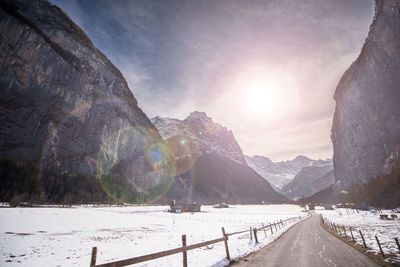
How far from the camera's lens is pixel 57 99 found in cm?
10788

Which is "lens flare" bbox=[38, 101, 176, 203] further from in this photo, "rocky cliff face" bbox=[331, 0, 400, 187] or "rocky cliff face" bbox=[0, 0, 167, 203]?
"rocky cliff face" bbox=[331, 0, 400, 187]

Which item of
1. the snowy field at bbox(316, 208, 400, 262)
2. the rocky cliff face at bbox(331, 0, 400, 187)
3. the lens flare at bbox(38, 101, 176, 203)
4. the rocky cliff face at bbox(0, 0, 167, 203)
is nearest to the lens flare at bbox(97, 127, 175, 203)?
the lens flare at bbox(38, 101, 176, 203)

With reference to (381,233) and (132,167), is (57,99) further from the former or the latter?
(381,233)

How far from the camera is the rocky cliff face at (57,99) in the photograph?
94.1 meters

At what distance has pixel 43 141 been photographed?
326 feet

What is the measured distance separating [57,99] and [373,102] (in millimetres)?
185479

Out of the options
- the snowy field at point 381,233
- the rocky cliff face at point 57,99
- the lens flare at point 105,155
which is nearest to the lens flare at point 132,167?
the lens flare at point 105,155

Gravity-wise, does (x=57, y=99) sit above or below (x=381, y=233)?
above

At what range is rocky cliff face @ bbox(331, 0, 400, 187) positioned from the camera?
302 ft

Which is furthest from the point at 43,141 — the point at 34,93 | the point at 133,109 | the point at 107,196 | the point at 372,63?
the point at 372,63

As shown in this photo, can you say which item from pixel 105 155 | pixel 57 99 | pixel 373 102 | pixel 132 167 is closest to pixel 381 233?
pixel 373 102

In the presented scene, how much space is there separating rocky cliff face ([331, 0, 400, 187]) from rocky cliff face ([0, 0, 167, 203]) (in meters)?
165

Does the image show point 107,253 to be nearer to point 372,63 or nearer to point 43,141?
point 43,141

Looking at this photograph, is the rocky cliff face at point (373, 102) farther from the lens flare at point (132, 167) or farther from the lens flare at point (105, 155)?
the lens flare at point (105, 155)
